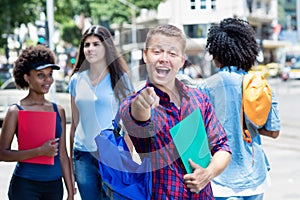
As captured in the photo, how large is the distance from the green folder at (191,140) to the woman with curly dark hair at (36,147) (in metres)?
1.16

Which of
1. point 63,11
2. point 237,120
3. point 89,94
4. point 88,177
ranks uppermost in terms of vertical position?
point 63,11

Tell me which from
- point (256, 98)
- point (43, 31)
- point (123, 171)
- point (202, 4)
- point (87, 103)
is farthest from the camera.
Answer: point (43, 31)

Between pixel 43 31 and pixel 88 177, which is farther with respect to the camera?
pixel 43 31

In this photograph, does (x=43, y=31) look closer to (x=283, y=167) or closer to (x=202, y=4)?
(x=283, y=167)

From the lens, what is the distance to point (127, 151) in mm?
1956

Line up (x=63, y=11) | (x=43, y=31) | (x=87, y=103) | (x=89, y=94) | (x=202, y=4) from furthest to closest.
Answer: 1. (x=63, y=11)
2. (x=43, y=31)
3. (x=89, y=94)
4. (x=87, y=103)
5. (x=202, y=4)

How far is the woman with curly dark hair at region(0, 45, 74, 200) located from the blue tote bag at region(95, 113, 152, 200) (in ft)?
3.10

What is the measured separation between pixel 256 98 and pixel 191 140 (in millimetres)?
874

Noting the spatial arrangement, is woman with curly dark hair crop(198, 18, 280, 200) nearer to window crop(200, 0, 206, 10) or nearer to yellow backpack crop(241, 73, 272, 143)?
yellow backpack crop(241, 73, 272, 143)

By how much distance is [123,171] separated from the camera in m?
1.96

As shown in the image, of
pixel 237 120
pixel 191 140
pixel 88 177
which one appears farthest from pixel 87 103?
pixel 191 140

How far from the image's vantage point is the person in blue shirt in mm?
3031

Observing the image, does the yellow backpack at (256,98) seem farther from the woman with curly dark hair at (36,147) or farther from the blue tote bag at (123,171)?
the woman with curly dark hair at (36,147)

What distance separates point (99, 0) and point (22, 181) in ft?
109
